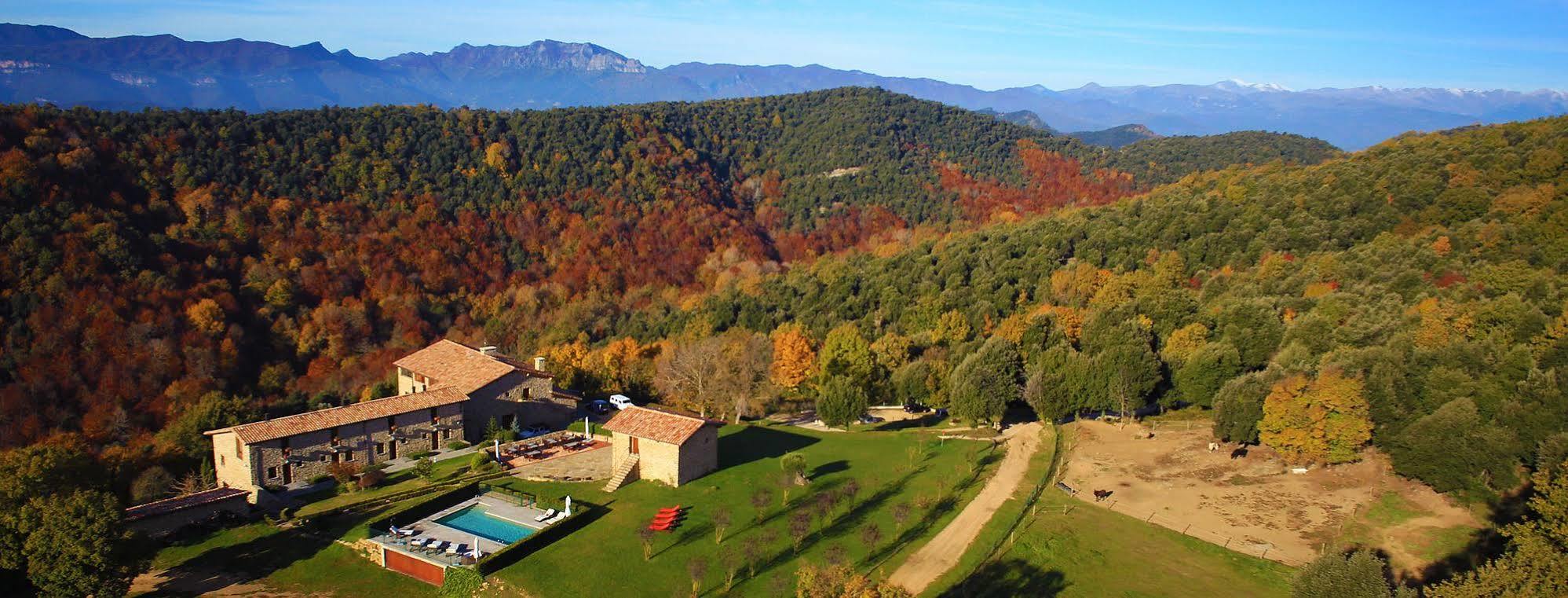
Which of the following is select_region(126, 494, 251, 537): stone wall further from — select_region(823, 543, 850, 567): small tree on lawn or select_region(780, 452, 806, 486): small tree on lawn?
select_region(823, 543, 850, 567): small tree on lawn

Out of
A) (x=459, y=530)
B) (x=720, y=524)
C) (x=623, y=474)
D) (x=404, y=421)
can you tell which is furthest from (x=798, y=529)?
(x=404, y=421)

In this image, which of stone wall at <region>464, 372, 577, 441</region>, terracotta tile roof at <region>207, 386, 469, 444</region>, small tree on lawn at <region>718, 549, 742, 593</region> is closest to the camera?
small tree on lawn at <region>718, 549, 742, 593</region>

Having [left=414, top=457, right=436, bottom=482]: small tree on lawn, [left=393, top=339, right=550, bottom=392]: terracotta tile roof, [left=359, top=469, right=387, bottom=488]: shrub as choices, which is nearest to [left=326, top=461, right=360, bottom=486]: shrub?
[left=359, top=469, right=387, bottom=488]: shrub

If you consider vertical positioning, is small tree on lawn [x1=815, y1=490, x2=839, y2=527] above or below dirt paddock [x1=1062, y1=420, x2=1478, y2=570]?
above

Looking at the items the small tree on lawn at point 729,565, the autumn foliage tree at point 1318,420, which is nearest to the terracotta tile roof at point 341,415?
the small tree on lawn at point 729,565

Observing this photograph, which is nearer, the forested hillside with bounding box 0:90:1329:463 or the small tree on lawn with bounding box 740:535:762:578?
the small tree on lawn with bounding box 740:535:762:578

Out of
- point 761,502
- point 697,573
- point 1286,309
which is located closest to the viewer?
point 697,573

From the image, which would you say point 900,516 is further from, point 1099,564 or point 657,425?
point 657,425

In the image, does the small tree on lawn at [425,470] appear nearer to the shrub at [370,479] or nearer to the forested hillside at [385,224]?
the shrub at [370,479]
